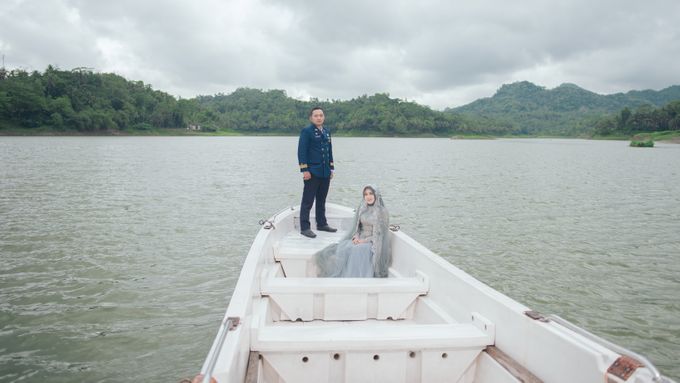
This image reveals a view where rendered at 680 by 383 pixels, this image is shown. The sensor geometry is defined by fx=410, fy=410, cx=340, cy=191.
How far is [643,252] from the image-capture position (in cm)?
923

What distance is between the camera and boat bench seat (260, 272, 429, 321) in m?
4.04

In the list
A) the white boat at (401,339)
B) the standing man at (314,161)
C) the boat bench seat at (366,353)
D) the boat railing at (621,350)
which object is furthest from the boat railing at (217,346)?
the standing man at (314,161)

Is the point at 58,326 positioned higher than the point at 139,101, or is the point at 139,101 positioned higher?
the point at 139,101

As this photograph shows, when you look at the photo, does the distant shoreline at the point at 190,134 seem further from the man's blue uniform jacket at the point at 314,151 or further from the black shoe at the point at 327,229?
the man's blue uniform jacket at the point at 314,151

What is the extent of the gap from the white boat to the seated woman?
0.96 m

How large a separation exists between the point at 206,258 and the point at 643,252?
31.3 feet

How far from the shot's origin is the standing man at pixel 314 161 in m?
6.21

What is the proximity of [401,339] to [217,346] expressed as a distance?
4.12 ft

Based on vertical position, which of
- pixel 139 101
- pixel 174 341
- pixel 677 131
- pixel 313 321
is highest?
pixel 139 101

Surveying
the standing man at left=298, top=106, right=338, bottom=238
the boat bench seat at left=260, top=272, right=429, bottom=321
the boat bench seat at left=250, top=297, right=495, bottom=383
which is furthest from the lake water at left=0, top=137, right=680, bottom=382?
the boat bench seat at left=250, top=297, right=495, bottom=383

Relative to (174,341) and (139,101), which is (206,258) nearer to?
(174,341)

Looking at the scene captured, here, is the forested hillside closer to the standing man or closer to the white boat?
the standing man

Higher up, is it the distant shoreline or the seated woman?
the distant shoreline

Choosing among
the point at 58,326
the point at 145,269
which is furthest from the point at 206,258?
the point at 58,326
